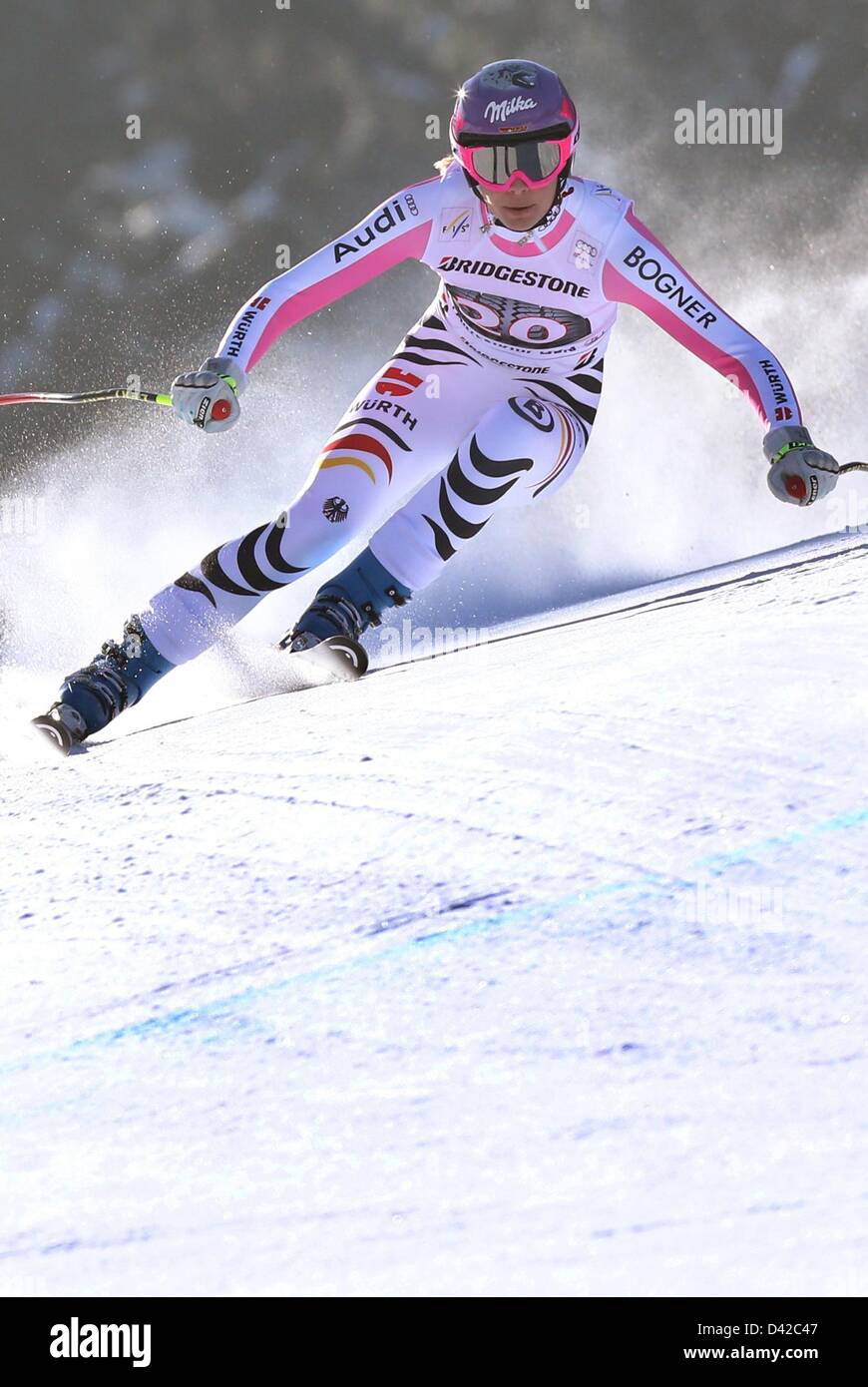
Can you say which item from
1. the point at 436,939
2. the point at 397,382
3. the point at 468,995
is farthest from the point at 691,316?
the point at 468,995

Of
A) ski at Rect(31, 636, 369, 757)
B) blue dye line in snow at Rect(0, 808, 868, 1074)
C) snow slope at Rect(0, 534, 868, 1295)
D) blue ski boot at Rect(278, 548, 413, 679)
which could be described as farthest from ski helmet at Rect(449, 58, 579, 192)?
blue dye line in snow at Rect(0, 808, 868, 1074)

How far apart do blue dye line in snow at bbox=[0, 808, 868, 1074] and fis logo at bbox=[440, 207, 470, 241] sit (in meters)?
1.98

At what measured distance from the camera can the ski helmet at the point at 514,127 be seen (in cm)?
315

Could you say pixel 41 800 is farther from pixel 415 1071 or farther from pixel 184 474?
pixel 184 474

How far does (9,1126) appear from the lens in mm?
1581

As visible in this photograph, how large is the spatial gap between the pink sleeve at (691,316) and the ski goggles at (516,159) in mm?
229

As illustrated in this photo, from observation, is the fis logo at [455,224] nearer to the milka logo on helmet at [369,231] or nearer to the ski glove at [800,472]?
the milka logo on helmet at [369,231]

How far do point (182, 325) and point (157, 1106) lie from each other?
5814 mm

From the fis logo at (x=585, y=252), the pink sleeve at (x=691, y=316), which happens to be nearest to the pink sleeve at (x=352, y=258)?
the fis logo at (x=585, y=252)

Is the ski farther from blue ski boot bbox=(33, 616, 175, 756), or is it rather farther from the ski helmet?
the ski helmet

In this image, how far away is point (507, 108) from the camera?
10.4 feet

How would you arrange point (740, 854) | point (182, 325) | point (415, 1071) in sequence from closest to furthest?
point (415, 1071), point (740, 854), point (182, 325)

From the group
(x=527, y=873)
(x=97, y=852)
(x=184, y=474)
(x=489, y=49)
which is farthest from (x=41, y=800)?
(x=489, y=49)

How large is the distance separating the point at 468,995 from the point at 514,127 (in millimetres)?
2106
